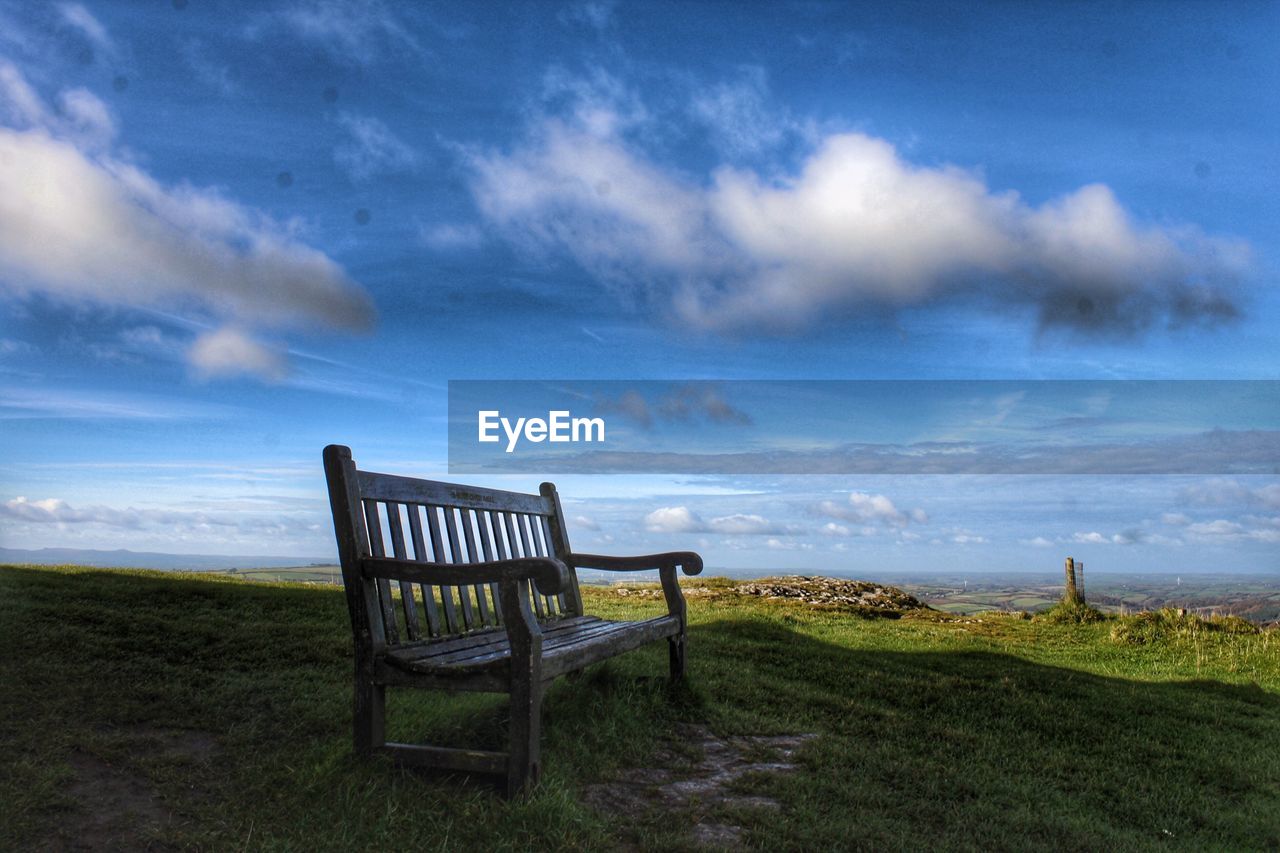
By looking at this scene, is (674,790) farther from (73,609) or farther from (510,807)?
(73,609)

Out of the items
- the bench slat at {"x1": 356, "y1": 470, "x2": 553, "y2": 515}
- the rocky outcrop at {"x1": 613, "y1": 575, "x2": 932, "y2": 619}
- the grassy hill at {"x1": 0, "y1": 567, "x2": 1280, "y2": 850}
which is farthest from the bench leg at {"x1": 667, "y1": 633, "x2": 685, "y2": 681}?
the rocky outcrop at {"x1": 613, "y1": 575, "x2": 932, "y2": 619}

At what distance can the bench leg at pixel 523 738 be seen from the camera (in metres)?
3.91

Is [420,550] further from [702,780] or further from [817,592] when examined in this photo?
[817,592]

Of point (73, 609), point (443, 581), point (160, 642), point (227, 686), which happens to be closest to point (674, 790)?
point (443, 581)

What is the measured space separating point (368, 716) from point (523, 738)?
82 centimetres

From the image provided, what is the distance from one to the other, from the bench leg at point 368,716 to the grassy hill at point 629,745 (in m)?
0.10

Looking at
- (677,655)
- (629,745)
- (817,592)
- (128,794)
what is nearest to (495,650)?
(629,745)

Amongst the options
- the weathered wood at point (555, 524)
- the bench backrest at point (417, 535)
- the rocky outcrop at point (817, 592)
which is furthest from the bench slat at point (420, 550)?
the rocky outcrop at point (817, 592)

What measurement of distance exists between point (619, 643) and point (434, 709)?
1126 millimetres

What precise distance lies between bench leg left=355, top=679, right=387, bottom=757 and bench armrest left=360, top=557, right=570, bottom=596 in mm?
514

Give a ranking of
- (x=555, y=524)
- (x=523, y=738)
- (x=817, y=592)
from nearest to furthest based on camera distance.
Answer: (x=523, y=738), (x=555, y=524), (x=817, y=592)

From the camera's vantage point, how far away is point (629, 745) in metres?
4.79

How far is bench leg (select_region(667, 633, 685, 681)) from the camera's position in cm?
622

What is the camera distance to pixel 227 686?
571 centimetres
